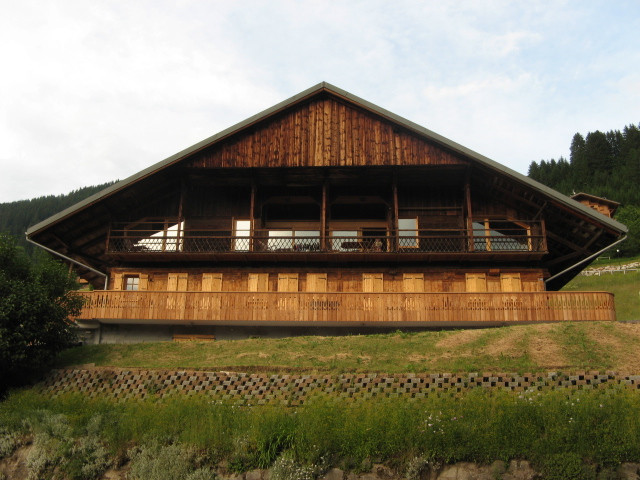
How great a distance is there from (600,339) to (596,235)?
29.0 feet

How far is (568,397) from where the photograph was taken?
16.8m

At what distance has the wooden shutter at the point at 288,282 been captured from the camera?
2962cm

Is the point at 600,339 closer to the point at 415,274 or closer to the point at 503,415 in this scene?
the point at 503,415

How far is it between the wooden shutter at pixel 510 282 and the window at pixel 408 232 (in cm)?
428

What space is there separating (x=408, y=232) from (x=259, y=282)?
300 inches

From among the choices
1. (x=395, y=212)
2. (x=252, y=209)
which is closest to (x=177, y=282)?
(x=252, y=209)

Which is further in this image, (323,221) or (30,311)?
(323,221)

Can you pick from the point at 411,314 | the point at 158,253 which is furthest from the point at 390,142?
the point at 158,253

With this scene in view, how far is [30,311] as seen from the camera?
21.9m

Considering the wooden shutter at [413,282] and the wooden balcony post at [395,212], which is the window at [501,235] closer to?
the wooden shutter at [413,282]

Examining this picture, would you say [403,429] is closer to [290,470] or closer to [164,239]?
[290,470]

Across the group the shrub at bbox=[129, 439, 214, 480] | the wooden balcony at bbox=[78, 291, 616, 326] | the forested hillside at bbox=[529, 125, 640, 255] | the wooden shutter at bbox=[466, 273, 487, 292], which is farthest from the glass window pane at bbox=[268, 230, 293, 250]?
the forested hillside at bbox=[529, 125, 640, 255]

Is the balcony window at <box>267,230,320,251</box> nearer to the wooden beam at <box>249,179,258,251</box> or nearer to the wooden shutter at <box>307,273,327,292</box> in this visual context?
the wooden beam at <box>249,179,258,251</box>

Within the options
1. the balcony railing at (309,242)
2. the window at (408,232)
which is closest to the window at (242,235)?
the balcony railing at (309,242)
